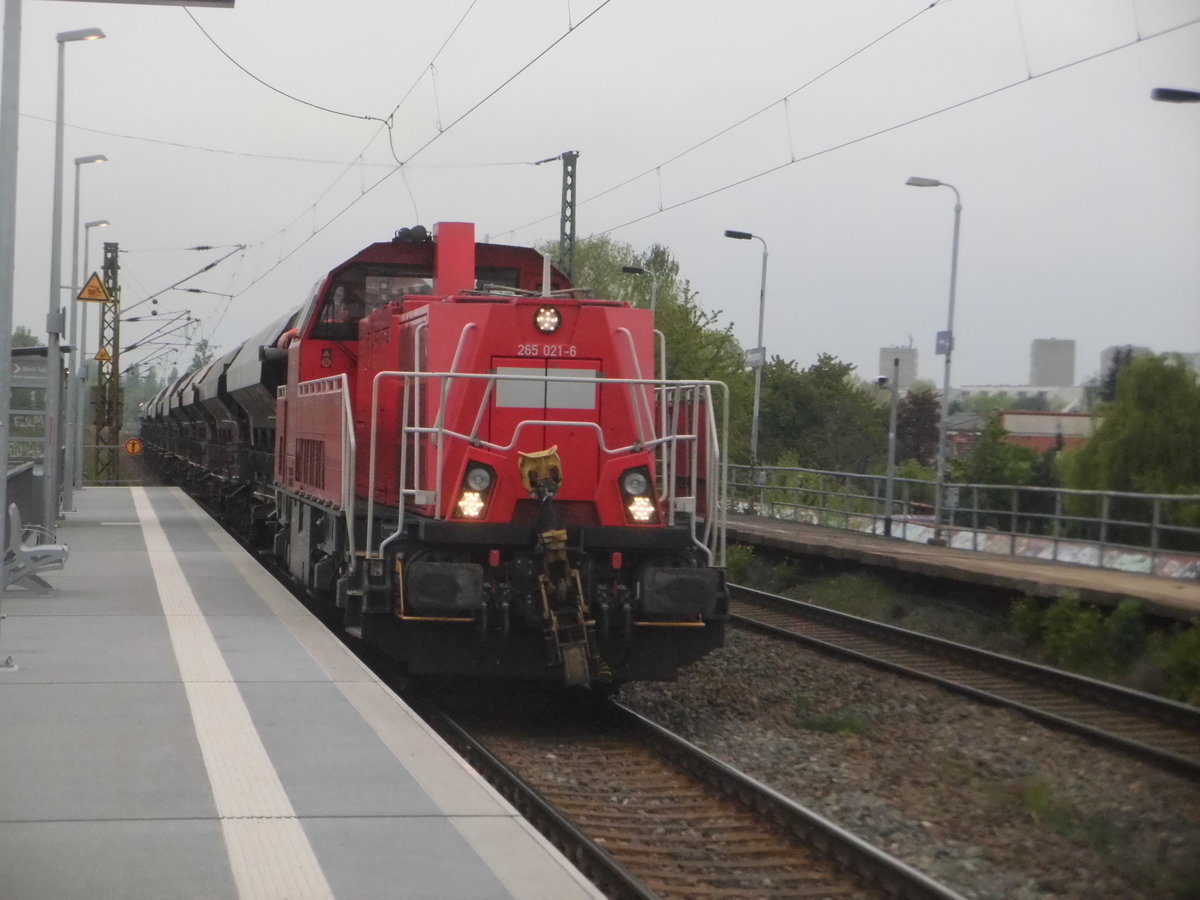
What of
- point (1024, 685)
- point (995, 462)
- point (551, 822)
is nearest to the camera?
point (551, 822)

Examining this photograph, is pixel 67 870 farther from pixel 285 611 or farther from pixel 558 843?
pixel 285 611

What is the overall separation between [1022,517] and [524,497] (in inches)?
512

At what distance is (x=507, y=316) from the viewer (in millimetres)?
9562

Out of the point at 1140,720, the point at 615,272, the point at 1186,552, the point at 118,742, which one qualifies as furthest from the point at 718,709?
the point at 615,272

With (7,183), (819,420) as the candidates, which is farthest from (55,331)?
(819,420)

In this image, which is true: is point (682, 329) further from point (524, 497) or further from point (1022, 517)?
point (524, 497)

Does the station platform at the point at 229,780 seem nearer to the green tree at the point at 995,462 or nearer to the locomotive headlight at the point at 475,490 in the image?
the locomotive headlight at the point at 475,490

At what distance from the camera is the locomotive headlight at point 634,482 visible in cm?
938

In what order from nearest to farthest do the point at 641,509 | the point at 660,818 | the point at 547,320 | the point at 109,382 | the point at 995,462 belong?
the point at 660,818 < the point at 641,509 < the point at 547,320 < the point at 995,462 < the point at 109,382

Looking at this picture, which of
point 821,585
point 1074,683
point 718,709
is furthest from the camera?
point 821,585

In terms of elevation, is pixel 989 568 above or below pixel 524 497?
below

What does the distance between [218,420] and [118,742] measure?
19.9 metres

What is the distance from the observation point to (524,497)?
29.9 ft

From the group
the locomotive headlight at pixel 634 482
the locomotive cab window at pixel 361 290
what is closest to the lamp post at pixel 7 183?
the locomotive cab window at pixel 361 290
